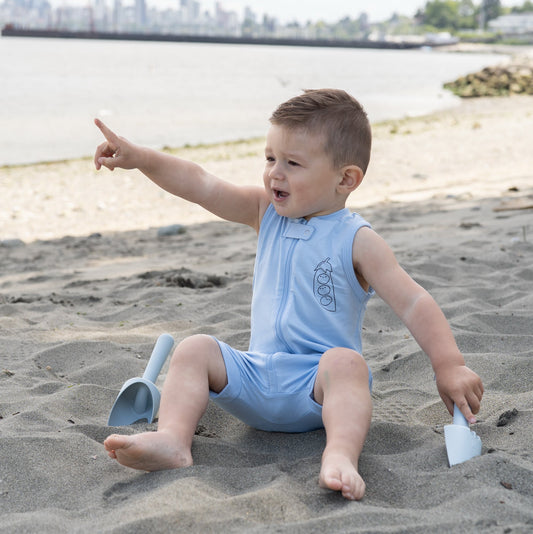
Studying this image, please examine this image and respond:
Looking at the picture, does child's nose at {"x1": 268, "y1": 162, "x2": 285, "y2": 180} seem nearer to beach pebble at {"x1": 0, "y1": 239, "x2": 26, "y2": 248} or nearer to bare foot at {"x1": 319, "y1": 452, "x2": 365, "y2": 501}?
bare foot at {"x1": 319, "y1": 452, "x2": 365, "y2": 501}

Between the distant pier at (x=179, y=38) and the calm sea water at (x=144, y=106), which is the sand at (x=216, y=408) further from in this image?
the distant pier at (x=179, y=38)

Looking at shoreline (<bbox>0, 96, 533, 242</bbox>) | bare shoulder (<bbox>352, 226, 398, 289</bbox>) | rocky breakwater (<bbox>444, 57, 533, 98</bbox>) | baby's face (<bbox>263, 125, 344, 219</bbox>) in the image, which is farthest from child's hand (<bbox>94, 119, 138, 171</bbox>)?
rocky breakwater (<bbox>444, 57, 533, 98</bbox>)

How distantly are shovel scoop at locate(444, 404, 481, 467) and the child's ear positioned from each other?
79 centimetres

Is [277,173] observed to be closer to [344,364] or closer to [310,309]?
[310,309]

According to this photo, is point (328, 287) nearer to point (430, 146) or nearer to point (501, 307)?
point (501, 307)

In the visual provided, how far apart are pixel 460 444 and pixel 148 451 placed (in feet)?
2.66

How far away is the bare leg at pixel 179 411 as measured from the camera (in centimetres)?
185

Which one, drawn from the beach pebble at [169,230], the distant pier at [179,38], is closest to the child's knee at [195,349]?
the beach pebble at [169,230]

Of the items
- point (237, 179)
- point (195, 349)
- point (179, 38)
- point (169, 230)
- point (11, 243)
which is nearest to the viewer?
point (195, 349)

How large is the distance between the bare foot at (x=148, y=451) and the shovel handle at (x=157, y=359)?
530mm

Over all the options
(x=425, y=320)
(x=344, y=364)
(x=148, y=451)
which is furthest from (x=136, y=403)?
(x=425, y=320)

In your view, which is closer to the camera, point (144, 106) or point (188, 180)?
point (188, 180)

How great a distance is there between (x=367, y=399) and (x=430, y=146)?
10627 millimetres

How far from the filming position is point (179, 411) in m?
2.02
